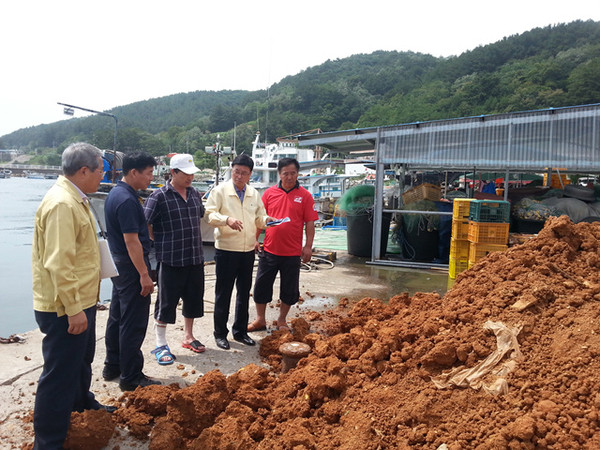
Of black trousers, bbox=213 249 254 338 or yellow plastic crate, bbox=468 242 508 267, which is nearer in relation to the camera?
black trousers, bbox=213 249 254 338

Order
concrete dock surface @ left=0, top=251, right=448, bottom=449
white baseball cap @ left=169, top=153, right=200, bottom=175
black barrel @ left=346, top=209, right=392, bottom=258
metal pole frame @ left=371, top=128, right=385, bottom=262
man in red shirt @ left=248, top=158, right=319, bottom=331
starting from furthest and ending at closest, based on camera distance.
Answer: black barrel @ left=346, top=209, right=392, bottom=258
metal pole frame @ left=371, top=128, right=385, bottom=262
man in red shirt @ left=248, top=158, right=319, bottom=331
white baseball cap @ left=169, top=153, right=200, bottom=175
concrete dock surface @ left=0, top=251, right=448, bottom=449

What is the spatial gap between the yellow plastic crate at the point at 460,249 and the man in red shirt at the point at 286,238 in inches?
131

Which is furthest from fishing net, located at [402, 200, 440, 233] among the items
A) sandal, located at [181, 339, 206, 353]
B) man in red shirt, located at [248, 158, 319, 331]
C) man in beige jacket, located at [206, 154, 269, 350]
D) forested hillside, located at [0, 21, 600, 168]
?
forested hillside, located at [0, 21, 600, 168]

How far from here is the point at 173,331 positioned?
4.79m

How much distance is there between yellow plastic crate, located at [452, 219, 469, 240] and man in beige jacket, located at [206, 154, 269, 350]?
3.97 meters

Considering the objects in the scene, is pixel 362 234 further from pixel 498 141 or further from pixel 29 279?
pixel 29 279

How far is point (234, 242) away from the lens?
4387mm

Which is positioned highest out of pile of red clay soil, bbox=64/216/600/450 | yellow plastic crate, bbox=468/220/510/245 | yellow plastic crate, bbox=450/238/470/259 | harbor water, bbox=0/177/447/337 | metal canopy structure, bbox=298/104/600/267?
metal canopy structure, bbox=298/104/600/267

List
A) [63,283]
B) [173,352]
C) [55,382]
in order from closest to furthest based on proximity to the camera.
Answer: [63,283]
[55,382]
[173,352]

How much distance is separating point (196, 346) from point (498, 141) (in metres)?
6.57

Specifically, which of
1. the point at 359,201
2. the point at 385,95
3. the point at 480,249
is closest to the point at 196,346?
the point at 480,249

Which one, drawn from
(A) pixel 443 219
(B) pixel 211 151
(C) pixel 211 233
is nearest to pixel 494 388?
(A) pixel 443 219

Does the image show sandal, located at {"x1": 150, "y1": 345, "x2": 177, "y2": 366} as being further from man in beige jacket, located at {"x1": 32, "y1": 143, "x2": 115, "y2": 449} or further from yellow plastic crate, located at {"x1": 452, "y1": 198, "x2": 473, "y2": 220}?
yellow plastic crate, located at {"x1": 452, "y1": 198, "x2": 473, "y2": 220}

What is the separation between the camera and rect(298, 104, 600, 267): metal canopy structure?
24.5 feet
